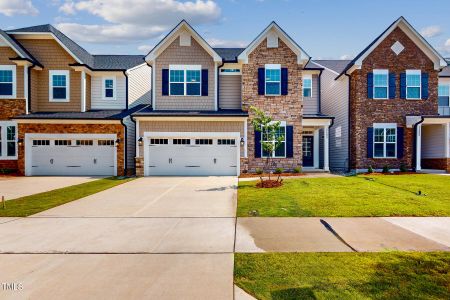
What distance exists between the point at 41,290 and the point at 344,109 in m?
20.8

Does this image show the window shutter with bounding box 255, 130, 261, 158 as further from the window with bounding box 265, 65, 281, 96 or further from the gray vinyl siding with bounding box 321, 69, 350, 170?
the gray vinyl siding with bounding box 321, 69, 350, 170

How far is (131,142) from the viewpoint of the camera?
20219 mm

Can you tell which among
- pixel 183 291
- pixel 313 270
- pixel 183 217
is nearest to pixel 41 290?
pixel 183 291

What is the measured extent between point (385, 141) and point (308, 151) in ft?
17.0

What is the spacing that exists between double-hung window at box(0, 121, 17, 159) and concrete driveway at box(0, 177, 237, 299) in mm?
12528

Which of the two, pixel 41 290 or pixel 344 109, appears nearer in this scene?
pixel 41 290

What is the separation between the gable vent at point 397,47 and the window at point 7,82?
24171 millimetres

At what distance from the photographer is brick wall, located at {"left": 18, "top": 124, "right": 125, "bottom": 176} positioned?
18672 mm

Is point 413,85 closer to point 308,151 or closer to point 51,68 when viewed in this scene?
point 308,151

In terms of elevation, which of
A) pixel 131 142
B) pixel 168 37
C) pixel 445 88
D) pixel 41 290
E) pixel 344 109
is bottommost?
pixel 41 290

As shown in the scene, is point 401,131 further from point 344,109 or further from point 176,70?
point 176,70

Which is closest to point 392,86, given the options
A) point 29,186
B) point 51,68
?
point 29,186

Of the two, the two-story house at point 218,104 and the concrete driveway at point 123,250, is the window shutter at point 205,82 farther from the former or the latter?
the concrete driveway at point 123,250

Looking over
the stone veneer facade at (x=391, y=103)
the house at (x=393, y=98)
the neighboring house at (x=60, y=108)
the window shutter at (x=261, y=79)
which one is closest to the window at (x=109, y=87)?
the neighboring house at (x=60, y=108)
